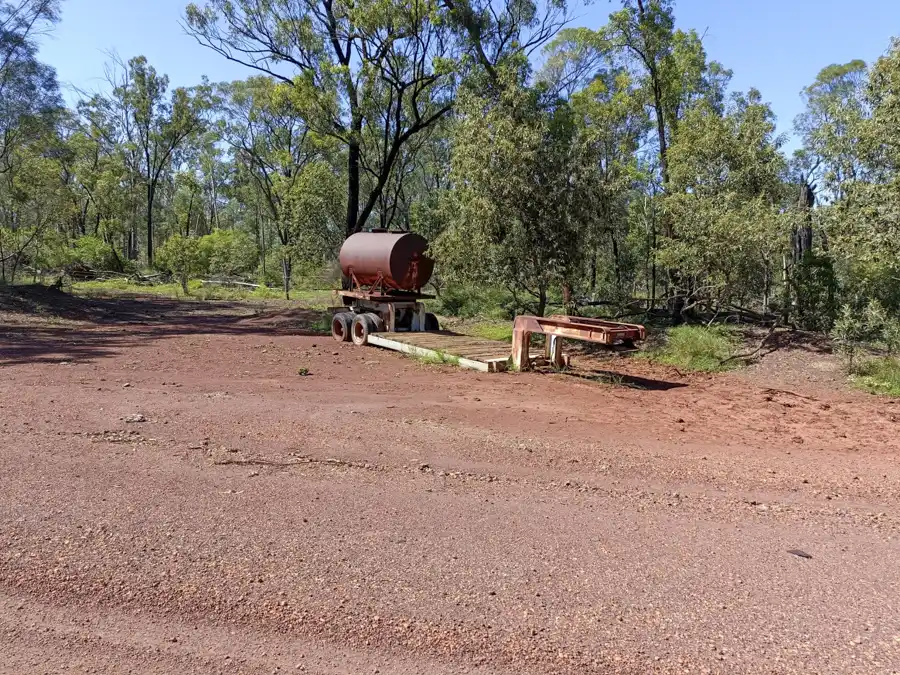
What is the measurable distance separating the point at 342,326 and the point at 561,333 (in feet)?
21.9

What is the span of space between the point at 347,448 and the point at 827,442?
5.32 metres

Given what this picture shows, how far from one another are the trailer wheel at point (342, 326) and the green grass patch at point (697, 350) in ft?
23.4

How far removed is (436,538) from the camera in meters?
3.94

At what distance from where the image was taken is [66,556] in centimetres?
359

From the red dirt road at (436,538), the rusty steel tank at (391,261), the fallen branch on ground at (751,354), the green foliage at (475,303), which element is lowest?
the red dirt road at (436,538)

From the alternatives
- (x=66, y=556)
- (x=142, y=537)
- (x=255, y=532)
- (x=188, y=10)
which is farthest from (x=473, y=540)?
(x=188, y=10)

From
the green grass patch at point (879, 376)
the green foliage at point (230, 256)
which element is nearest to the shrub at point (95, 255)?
the green foliage at point (230, 256)

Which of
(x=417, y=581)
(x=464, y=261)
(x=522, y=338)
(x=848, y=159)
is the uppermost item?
(x=848, y=159)

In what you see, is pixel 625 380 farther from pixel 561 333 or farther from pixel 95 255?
pixel 95 255

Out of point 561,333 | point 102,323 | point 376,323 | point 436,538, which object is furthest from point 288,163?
point 436,538

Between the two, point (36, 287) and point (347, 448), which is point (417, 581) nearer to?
point (347, 448)

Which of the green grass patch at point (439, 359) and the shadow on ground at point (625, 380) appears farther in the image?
the green grass patch at point (439, 359)

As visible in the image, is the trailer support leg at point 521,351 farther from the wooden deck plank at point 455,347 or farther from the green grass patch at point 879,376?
the green grass patch at point 879,376

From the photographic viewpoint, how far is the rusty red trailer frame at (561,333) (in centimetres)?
970
